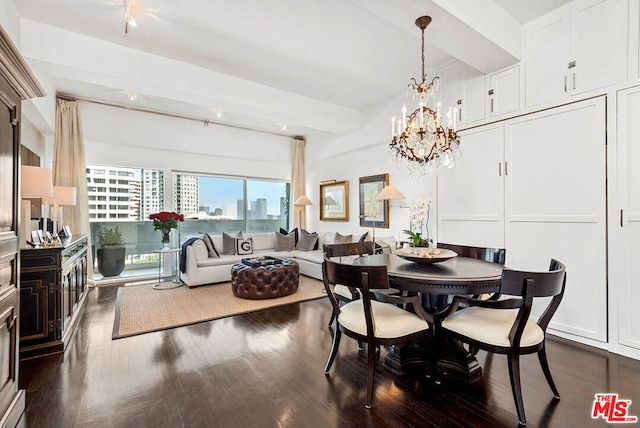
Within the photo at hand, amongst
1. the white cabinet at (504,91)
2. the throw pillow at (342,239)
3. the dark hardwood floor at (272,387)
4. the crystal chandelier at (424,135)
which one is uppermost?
the white cabinet at (504,91)

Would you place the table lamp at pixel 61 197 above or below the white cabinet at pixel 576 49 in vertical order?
below

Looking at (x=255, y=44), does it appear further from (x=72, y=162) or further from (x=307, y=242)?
(x=307, y=242)

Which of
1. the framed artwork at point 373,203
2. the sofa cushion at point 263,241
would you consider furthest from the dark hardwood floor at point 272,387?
the sofa cushion at point 263,241

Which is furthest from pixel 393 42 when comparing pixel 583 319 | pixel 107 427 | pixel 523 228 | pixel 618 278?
pixel 107 427

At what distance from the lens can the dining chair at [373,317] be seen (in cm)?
197

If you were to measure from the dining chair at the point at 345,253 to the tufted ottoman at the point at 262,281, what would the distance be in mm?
1213

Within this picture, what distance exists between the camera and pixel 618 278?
2701mm

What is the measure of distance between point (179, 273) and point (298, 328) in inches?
130

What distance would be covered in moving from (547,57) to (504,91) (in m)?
0.47

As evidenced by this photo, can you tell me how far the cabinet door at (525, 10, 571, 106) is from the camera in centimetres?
299

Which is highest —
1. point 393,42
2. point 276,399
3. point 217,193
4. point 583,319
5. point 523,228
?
point 393,42

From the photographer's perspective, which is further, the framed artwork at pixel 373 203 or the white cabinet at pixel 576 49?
the framed artwork at pixel 373 203

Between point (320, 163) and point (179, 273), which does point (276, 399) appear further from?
point (320, 163)

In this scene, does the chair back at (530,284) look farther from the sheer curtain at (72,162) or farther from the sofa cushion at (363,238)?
the sheer curtain at (72,162)
